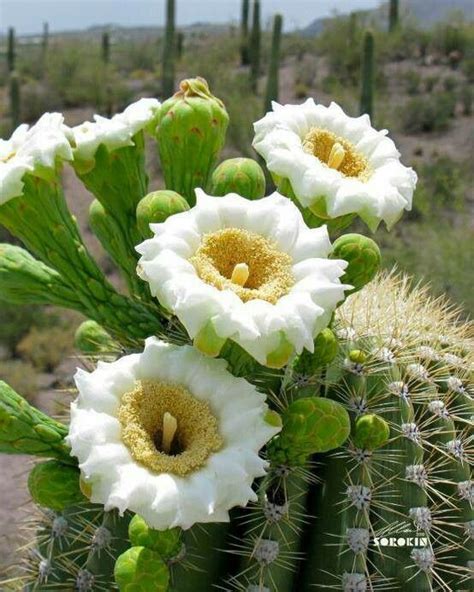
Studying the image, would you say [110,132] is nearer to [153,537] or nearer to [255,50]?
[153,537]

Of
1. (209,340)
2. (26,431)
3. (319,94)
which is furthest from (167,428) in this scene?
(319,94)

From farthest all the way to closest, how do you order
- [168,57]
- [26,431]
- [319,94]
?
[319,94], [168,57], [26,431]

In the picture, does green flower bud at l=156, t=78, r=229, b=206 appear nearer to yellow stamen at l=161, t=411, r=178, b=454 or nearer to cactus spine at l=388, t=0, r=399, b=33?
yellow stamen at l=161, t=411, r=178, b=454

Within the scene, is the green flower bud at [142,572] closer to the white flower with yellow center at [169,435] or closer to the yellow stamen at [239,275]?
the white flower with yellow center at [169,435]

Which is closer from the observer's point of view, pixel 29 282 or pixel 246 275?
pixel 246 275

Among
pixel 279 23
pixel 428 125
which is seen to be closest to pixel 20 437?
pixel 279 23

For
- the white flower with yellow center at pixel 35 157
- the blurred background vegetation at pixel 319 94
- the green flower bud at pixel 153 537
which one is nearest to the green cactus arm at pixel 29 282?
the white flower with yellow center at pixel 35 157

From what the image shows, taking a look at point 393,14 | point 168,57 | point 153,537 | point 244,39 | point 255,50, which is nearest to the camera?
point 153,537
